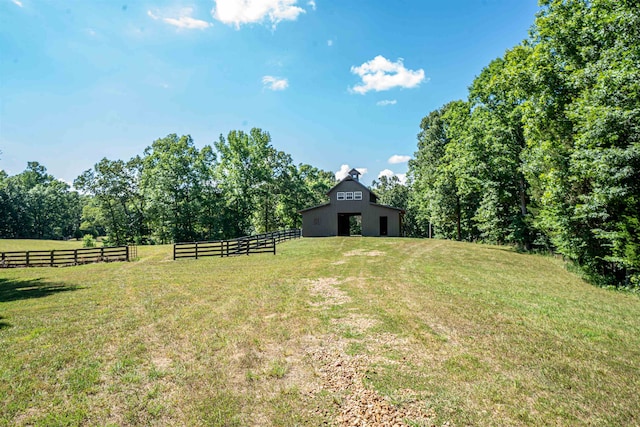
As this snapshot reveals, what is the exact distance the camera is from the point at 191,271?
16594 millimetres

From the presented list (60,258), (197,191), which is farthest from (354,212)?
(60,258)

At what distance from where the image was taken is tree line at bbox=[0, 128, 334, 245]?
43.0m

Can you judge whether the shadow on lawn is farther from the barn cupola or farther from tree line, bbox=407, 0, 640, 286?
the barn cupola

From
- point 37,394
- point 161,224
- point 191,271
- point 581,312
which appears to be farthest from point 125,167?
point 581,312

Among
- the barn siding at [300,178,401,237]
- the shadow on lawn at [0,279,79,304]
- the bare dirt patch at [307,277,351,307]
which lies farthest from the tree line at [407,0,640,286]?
the shadow on lawn at [0,279,79,304]

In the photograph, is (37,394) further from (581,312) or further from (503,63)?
A: (503,63)

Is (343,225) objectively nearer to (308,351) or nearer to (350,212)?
(350,212)

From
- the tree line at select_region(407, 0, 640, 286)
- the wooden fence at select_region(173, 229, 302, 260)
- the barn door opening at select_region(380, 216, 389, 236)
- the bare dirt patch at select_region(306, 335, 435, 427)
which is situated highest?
the tree line at select_region(407, 0, 640, 286)

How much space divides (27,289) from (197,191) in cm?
3134

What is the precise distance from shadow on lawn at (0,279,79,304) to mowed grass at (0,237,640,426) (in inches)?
6.9

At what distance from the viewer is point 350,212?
118 feet

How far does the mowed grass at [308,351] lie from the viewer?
461 centimetres

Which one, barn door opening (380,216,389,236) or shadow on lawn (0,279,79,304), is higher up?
barn door opening (380,216,389,236)

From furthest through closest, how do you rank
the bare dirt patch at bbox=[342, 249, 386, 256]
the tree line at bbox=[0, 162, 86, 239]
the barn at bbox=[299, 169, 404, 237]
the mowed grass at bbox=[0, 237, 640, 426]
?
1. the tree line at bbox=[0, 162, 86, 239]
2. the barn at bbox=[299, 169, 404, 237]
3. the bare dirt patch at bbox=[342, 249, 386, 256]
4. the mowed grass at bbox=[0, 237, 640, 426]
